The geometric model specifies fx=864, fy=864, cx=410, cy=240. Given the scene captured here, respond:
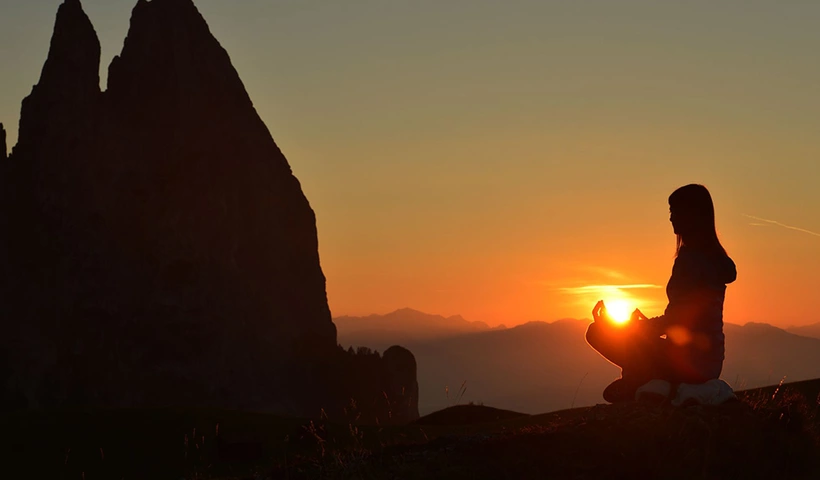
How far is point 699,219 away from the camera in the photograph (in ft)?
33.5

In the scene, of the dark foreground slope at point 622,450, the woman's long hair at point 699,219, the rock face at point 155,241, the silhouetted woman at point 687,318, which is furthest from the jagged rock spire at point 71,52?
the woman's long hair at point 699,219

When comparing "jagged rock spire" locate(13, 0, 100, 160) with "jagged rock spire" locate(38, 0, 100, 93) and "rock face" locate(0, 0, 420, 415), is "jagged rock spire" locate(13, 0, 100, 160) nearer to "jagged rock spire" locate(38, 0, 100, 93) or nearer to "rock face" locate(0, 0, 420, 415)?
"jagged rock spire" locate(38, 0, 100, 93)

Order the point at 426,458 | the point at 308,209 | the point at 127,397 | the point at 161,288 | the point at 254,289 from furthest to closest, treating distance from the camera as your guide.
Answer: the point at 308,209 → the point at 254,289 → the point at 161,288 → the point at 127,397 → the point at 426,458

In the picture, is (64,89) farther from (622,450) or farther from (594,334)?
(622,450)

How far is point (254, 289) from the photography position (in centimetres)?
13562

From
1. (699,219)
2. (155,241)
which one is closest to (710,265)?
(699,219)

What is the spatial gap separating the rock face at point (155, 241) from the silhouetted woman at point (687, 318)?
110 meters

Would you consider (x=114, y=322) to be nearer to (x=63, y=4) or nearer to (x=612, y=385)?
(x=63, y=4)

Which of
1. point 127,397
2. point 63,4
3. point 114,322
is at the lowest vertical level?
point 127,397

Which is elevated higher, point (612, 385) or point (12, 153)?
point (12, 153)

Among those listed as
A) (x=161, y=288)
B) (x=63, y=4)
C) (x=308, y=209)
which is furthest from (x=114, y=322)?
(x=63, y=4)

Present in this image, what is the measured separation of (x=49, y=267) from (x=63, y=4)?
40949 mm

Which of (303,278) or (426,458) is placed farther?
(303,278)

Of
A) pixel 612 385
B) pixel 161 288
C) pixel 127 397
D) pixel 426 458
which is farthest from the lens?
pixel 161 288
